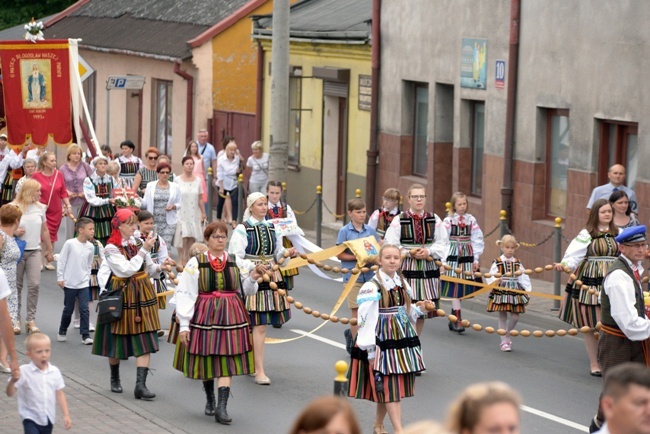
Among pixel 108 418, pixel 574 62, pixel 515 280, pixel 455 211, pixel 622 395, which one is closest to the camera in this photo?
pixel 622 395

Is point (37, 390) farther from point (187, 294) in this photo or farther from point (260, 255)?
point (260, 255)

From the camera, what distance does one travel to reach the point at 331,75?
85.8 ft

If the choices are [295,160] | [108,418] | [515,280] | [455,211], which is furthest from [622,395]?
[295,160]

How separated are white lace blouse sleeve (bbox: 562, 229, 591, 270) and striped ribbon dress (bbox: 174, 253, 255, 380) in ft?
11.2

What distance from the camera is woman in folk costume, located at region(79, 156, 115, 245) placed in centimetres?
1881

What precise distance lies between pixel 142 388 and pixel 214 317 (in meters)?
1.35

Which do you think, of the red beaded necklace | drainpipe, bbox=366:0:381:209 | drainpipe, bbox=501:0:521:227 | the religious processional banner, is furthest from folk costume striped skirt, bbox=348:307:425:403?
drainpipe, bbox=366:0:381:209

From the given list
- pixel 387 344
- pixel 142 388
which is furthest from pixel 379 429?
pixel 142 388

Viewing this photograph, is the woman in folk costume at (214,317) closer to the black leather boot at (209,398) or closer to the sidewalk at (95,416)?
the black leather boot at (209,398)

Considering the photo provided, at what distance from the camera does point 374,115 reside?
985 inches

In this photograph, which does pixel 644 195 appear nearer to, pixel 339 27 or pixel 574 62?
pixel 574 62

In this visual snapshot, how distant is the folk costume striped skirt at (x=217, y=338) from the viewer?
11531mm

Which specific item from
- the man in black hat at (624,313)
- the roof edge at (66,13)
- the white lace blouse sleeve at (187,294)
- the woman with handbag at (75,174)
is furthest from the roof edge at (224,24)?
the man in black hat at (624,313)

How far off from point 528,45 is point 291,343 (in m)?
7.20
